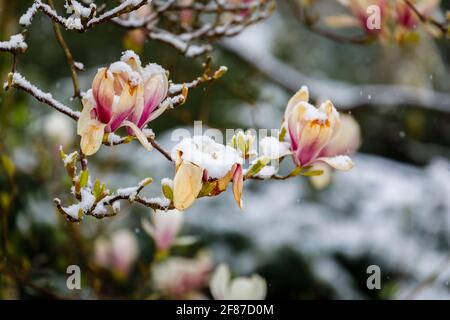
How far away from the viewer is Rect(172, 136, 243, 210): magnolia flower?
65 centimetres

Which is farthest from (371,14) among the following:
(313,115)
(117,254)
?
(117,254)

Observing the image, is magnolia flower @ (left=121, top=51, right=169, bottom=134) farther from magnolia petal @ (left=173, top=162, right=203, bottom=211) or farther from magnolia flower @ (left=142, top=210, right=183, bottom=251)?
magnolia flower @ (left=142, top=210, right=183, bottom=251)

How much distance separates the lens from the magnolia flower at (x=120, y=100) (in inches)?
25.8

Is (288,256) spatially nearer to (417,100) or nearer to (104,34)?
(417,100)

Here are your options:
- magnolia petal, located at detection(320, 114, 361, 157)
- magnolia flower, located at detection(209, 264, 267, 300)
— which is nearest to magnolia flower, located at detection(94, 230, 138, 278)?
magnolia flower, located at detection(209, 264, 267, 300)

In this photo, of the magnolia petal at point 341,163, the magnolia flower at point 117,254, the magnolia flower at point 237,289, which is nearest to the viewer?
the magnolia petal at point 341,163

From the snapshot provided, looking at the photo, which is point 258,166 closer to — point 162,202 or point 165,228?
point 162,202

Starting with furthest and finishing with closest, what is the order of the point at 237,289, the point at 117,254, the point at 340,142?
1. the point at 117,254
2. the point at 237,289
3. the point at 340,142

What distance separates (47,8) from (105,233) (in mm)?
1030

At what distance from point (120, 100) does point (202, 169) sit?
123 millimetres

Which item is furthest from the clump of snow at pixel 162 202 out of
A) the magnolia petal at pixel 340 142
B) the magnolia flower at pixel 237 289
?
the magnolia flower at pixel 237 289

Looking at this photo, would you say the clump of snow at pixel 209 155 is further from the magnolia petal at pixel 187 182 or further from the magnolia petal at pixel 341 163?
the magnolia petal at pixel 341 163

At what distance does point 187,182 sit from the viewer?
2.13ft
